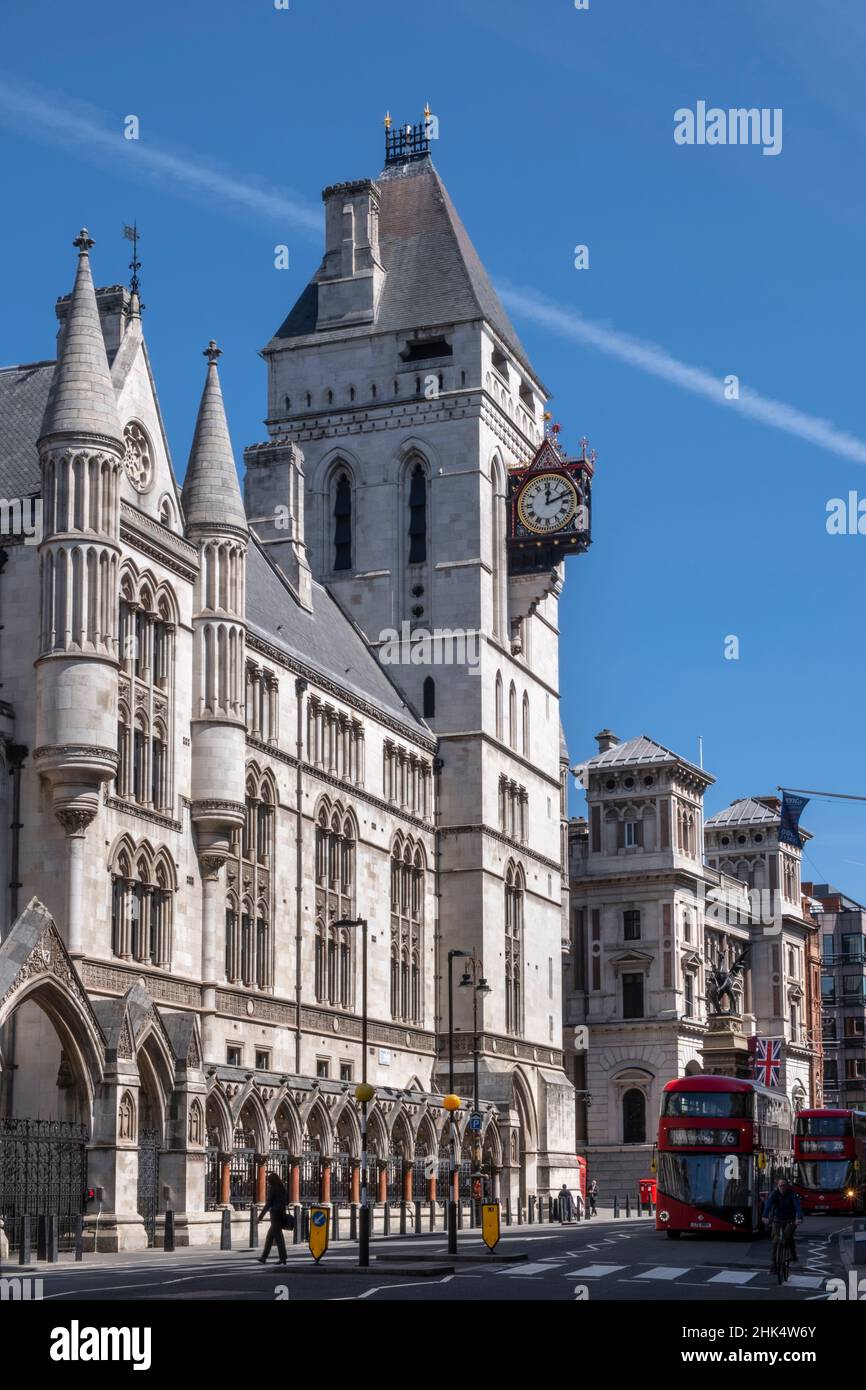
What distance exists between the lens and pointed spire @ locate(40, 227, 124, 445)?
5044 centimetres

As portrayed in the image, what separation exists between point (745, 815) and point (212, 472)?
2836 inches

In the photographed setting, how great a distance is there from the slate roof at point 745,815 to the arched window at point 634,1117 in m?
26.1

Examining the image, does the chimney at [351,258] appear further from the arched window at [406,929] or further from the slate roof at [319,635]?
the arched window at [406,929]

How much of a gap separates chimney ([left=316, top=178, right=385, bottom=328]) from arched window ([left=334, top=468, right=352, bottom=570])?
6.62 m

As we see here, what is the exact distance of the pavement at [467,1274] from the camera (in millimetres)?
27578

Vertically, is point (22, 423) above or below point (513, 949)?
above

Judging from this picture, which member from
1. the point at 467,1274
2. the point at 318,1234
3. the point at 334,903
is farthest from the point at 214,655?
the point at 467,1274

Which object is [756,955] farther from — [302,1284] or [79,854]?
[302,1284]

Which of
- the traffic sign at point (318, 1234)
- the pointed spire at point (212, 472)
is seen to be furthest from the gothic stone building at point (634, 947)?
the traffic sign at point (318, 1234)

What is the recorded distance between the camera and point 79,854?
49438 mm

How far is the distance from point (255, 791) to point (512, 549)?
23.1 m

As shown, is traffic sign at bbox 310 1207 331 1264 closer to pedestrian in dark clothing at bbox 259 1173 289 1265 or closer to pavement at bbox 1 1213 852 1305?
pavement at bbox 1 1213 852 1305

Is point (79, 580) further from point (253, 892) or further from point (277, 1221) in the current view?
point (277, 1221)

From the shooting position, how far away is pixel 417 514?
81.3 m
